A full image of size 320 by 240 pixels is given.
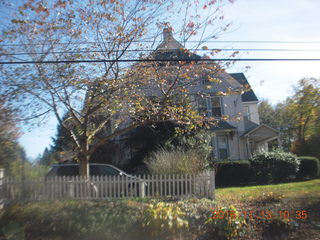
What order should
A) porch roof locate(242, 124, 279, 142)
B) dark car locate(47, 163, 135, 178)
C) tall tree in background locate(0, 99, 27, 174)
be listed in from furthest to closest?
1. porch roof locate(242, 124, 279, 142)
2. dark car locate(47, 163, 135, 178)
3. tall tree in background locate(0, 99, 27, 174)

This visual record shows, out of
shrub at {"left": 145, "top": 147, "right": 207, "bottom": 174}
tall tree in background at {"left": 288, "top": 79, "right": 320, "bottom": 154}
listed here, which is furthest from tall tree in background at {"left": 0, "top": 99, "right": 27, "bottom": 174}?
tall tree in background at {"left": 288, "top": 79, "right": 320, "bottom": 154}

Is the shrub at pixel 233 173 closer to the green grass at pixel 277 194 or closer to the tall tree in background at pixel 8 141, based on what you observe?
the green grass at pixel 277 194

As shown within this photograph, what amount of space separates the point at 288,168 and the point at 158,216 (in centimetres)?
1056

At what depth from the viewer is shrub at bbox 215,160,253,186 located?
14938 mm

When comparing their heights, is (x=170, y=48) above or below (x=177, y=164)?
above

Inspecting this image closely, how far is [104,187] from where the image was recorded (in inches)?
368

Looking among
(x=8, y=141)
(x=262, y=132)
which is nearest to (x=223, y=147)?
(x=262, y=132)

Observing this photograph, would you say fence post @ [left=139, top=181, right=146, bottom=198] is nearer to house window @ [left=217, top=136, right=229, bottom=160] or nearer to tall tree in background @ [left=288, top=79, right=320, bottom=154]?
house window @ [left=217, top=136, right=229, bottom=160]

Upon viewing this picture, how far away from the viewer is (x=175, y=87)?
9.71 metres

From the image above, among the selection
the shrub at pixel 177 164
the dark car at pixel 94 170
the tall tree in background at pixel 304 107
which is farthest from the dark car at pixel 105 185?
the tall tree in background at pixel 304 107
